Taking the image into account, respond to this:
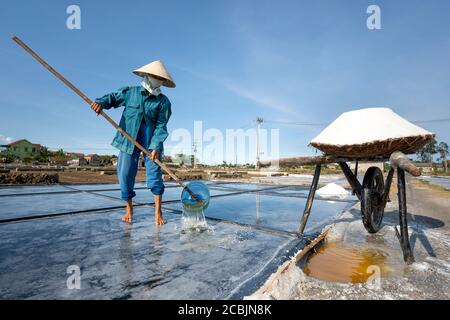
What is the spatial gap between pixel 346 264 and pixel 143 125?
286 cm

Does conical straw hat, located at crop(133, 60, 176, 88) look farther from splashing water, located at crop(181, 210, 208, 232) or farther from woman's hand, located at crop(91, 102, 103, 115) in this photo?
splashing water, located at crop(181, 210, 208, 232)

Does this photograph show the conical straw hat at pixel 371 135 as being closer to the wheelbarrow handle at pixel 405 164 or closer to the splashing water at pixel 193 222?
the wheelbarrow handle at pixel 405 164

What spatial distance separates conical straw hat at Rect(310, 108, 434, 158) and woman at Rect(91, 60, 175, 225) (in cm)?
200

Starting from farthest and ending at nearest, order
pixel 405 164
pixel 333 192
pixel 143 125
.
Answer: pixel 333 192, pixel 143 125, pixel 405 164

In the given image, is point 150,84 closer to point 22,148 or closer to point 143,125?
point 143,125

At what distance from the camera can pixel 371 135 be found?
2.08 metres

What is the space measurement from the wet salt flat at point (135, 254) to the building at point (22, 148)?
9024cm

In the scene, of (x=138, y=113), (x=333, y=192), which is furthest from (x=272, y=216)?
(x=333, y=192)

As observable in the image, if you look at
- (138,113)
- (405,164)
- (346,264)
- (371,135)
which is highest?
(138,113)

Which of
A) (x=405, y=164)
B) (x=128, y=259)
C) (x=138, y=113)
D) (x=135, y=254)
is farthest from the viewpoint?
(x=138, y=113)

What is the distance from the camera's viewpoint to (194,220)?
3.26 metres

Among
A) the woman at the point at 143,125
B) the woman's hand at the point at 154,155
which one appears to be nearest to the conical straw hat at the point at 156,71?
the woman at the point at 143,125
